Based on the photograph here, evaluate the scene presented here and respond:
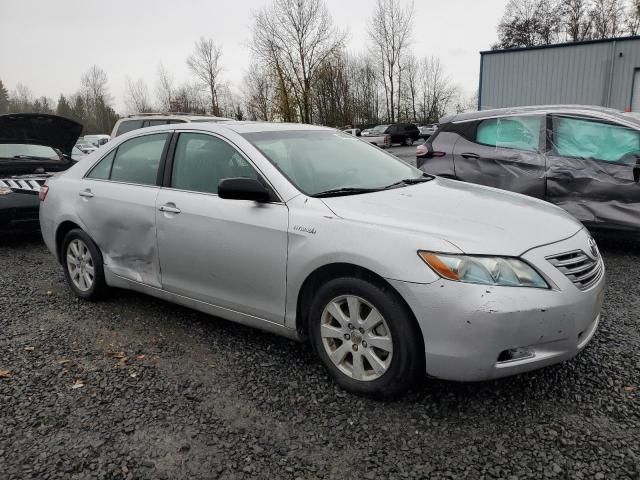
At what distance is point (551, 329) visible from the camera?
2.39 metres

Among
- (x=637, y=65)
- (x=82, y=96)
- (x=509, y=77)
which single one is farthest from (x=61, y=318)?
(x=82, y=96)

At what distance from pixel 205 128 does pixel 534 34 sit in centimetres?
5345

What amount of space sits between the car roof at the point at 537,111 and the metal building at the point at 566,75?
39.2 ft

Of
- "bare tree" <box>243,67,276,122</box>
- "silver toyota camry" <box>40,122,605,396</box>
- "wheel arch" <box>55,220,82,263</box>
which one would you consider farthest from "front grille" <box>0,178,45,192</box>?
"bare tree" <box>243,67,276,122</box>

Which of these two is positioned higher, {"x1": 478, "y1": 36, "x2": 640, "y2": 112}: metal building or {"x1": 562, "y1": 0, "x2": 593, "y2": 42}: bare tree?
{"x1": 562, "y1": 0, "x2": 593, "y2": 42}: bare tree

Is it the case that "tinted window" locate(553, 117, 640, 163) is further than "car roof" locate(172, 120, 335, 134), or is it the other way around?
"tinted window" locate(553, 117, 640, 163)

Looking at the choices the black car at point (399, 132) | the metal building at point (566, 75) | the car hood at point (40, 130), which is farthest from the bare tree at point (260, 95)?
the car hood at point (40, 130)

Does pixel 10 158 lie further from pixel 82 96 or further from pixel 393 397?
pixel 82 96

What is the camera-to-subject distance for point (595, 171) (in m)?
5.18

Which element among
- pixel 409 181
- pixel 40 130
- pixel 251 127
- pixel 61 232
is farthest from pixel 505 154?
pixel 40 130

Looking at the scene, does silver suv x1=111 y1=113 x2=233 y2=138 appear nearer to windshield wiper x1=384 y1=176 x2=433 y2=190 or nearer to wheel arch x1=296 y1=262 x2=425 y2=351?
windshield wiper x1=384 y1=176 x2=433 y2=190

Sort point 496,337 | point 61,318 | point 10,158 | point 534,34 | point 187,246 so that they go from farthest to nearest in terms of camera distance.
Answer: point 534,34
point 10,158
point 61,318
point 187,246
point 496,337

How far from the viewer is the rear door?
18.1 ft

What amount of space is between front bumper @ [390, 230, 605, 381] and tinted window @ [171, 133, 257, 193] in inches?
57.3
